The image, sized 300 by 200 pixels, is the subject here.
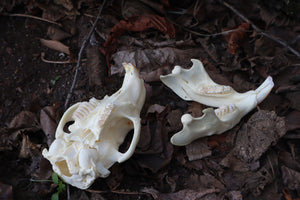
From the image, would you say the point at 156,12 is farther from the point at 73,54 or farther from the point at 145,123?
the point at 145,123

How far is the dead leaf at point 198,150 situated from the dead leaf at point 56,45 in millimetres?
1439

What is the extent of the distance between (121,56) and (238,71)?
1.02 metres

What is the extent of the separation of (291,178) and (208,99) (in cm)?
76

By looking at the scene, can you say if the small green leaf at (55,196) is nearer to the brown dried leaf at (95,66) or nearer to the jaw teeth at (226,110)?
the brown dried leaf at (95,66)

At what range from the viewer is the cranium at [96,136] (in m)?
1.53

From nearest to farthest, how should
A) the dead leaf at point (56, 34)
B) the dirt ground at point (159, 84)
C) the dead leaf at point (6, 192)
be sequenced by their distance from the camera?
the dead leaf at point (6, 192), the dirt ground at point (159, 84), the dead leaf at point (56, 34)

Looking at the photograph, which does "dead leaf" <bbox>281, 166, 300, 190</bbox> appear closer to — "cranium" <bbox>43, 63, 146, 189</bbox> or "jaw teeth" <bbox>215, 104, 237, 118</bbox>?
"jaw teeth" <bbox>215, 104, 237, 118</bbox>

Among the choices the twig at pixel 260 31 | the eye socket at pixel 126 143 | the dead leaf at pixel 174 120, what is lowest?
the eye socket at pixel 126 143

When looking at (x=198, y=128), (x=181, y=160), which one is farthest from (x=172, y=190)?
(x=198, y=128)

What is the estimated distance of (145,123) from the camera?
1.96 m

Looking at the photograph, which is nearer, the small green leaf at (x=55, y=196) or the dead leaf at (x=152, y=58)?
the small green leaf at (x=55, y=196)

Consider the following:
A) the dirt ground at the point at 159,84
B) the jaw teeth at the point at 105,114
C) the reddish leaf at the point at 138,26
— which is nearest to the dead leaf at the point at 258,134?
the dirt ground at the point at 159,84

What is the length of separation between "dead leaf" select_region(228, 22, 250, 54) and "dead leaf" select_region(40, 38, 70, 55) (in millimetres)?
1478

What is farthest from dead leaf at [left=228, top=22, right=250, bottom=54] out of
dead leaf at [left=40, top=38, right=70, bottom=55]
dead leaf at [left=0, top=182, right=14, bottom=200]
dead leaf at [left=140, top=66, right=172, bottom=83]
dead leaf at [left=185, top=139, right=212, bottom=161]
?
dead leaf at [left=0, top=182, right=14, bottom=200]
